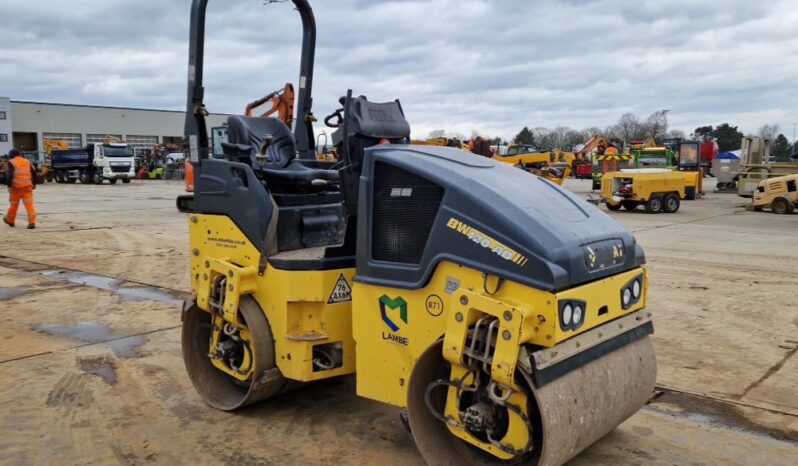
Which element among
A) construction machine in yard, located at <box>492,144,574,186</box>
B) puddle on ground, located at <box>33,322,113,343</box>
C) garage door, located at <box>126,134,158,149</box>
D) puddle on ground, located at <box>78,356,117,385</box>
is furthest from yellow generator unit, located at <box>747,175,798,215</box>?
garage door, located at <box>126,134,158,149</box>

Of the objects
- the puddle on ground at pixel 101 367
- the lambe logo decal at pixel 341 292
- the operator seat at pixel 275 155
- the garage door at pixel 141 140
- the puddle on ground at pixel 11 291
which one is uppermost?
the garage door at pixel 141 140

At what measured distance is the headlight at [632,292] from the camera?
10.9 feet

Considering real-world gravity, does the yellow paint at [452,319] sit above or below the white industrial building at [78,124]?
below

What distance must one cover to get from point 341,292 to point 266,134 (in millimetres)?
1550

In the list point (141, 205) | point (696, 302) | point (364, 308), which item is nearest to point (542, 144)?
point (141, 205)

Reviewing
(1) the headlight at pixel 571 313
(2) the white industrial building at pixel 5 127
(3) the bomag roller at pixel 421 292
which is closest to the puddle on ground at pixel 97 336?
(3) the bomag roller at pixel 421 292

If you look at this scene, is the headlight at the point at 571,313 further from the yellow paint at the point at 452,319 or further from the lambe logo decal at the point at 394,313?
the lambe logo decal at the point at 394,313

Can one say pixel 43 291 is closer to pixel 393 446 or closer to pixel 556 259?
pixel 393 446

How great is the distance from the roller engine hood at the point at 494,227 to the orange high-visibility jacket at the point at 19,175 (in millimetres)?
12849

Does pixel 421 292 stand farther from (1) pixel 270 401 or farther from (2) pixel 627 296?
(1) pixel 270 401

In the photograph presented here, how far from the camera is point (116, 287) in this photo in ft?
27.2

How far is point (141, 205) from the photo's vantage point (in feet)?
69.3

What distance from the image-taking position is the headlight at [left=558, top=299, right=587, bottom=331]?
2.84 metres

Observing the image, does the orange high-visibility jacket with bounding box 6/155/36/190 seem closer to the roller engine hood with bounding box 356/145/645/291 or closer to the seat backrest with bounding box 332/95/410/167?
the seat backrest with bounding box 332/95/410/167
